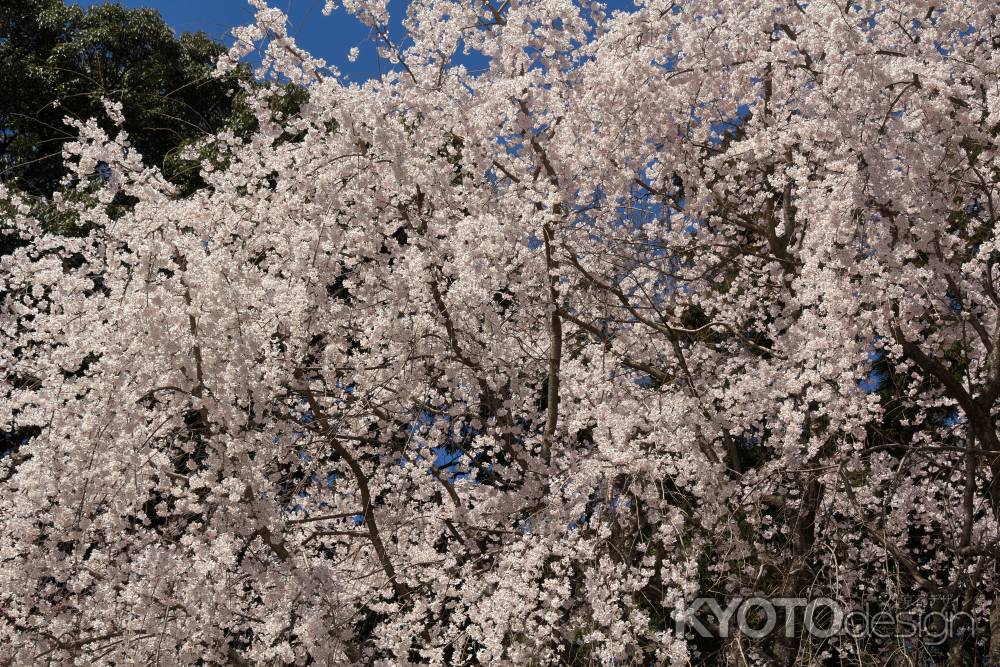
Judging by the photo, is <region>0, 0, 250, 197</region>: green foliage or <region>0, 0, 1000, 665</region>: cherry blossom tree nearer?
<region>0, 0, 1000, 665</region>: cherry blossom tree

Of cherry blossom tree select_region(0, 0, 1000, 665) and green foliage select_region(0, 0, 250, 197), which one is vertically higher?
green foliage select_region(0, 0, 250, 197)

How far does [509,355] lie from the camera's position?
6.40 metres

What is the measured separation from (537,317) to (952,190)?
9.28ft

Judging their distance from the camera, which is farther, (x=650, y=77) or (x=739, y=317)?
(x=739, y=317)

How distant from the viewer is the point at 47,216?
10914 mm

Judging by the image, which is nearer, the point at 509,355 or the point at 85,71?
the point at 509,355

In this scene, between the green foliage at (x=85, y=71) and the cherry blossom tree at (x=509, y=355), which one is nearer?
the cherry blossom tree at (x=509, y=355)

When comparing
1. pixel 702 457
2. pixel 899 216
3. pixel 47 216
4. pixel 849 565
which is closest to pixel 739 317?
pixel 702 457

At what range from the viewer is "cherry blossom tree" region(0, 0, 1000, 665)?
478cm

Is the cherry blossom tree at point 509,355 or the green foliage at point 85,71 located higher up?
the green foliage at point 85,71

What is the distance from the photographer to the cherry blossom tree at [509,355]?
15.7ft

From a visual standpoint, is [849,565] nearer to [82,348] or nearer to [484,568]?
[484,568]

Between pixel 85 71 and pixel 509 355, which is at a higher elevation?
pixel 85 71

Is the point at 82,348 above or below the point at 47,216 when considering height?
below
